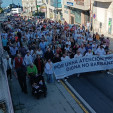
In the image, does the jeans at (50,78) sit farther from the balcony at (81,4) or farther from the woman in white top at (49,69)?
the balcony at (81,4)

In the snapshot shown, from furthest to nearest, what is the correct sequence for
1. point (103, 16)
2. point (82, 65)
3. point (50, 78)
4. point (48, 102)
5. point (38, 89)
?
1. point (103, 16)
2. point (82, 65)
3. point (50, 78)
4. point (38, 89)
5. point (48, 102)

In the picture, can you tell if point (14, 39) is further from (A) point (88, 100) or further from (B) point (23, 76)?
(A) point (88, 100)

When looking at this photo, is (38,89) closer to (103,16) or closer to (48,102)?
(48,102)

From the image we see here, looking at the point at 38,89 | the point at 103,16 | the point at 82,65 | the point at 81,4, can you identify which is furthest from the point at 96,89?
the point at 81,4

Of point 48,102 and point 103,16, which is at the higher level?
point 103,16

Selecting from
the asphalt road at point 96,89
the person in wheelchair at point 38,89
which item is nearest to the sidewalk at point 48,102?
the person in wheelchair at point 38,89

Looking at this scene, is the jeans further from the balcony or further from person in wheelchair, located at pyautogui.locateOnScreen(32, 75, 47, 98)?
the balcony

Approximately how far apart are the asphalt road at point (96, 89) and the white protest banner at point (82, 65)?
0.41m

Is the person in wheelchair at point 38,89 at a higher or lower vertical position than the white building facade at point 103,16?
lower

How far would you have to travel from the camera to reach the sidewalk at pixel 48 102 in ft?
27.9

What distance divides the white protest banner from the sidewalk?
1.10m

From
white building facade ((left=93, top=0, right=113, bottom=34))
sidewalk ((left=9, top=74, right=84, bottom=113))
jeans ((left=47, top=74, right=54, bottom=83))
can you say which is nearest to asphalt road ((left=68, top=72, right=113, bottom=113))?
sidewalk ((left=9, top=74, right=84, bottom=113))

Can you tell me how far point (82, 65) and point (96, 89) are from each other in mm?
1947

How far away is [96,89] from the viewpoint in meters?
10.2
